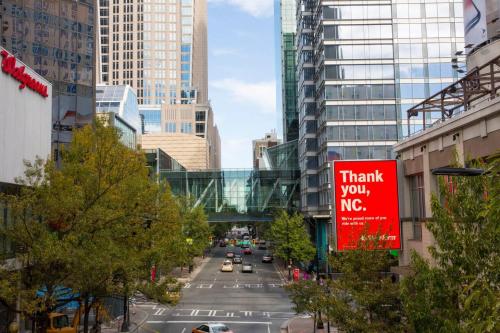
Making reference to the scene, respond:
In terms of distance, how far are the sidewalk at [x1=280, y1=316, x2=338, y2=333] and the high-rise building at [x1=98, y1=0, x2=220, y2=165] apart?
15607cm

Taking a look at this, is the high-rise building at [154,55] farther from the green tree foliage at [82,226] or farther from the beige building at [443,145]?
the beige building at [443,145]

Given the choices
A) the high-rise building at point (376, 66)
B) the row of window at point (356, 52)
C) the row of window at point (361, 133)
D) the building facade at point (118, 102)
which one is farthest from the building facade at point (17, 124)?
the building facade at point (118, 102)

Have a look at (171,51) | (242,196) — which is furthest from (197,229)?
(171,51)

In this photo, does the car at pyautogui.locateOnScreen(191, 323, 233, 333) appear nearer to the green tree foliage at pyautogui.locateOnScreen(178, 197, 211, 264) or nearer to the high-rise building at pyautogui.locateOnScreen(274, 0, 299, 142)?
the green tree foliage at pyautogui.locateOnScreen(178, 197, 211, 264)

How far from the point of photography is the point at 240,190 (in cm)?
8356

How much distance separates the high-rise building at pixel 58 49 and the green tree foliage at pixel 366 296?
28488mm

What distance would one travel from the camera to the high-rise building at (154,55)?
19212cm

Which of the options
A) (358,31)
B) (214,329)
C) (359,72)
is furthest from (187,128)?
(214,329)

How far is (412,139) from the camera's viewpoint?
20.6 meters

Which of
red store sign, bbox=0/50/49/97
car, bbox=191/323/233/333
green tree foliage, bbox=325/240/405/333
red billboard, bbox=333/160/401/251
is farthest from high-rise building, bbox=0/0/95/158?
red billboard, bbox=333/160/401/251

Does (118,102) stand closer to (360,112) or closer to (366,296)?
(360,112)

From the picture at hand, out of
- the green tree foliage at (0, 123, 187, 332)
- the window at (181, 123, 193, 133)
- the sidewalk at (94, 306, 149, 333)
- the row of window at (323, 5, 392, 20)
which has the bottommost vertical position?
the sidewalk at (94, 306, 149, 333)

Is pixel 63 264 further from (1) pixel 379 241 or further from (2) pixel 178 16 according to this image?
(2) pixel 178 16

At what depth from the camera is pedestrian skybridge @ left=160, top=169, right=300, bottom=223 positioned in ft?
274
